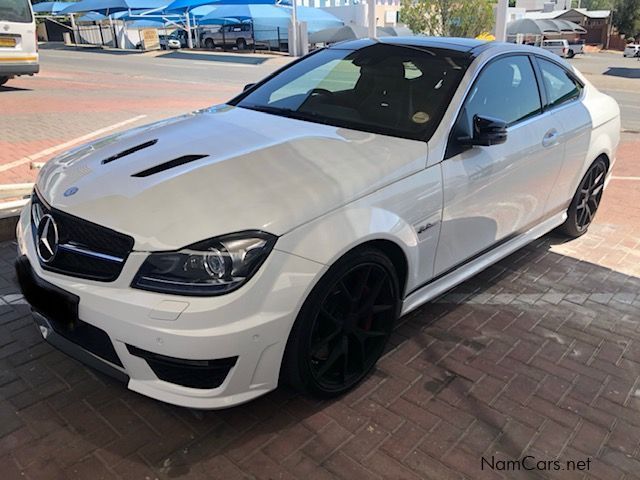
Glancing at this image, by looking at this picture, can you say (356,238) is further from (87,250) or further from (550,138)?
(550,138)

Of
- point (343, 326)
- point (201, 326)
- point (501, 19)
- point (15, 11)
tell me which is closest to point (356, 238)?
point (343, 326)

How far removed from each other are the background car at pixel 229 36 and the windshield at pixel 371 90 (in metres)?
35.4

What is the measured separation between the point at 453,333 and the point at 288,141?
5.06ft

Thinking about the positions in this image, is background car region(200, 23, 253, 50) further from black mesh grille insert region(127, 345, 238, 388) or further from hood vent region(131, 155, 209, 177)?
black mesh grille insert region(127, 345, 238, 388)

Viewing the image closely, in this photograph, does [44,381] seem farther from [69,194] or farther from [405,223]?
[405,223]

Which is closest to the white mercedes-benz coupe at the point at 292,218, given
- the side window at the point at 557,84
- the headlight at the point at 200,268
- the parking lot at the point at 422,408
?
the headlight at the point at 200,268

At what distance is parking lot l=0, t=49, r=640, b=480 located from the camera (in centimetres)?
241

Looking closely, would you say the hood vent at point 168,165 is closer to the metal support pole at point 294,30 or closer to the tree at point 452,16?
the tree at point 452,16

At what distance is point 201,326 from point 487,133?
1876 mm

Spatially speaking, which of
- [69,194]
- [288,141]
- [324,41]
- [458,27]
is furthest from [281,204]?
[324,41]

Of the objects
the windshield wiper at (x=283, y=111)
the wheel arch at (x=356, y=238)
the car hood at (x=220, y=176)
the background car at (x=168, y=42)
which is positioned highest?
the windshield wiper at (x=283, y=111)

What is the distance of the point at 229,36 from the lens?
37875mm

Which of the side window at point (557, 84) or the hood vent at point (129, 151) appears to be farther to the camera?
the side window at point (557, 84)

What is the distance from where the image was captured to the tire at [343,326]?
244 cm
